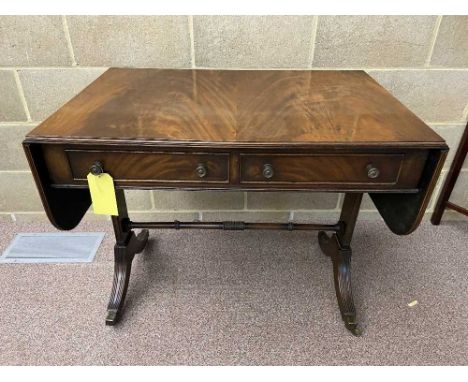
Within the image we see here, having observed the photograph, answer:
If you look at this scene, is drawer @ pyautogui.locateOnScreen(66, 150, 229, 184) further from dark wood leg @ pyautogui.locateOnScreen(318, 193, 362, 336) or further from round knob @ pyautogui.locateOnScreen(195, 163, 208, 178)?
dark wood leg @ pyautogui.locateOnScreen(318, 193, 362, 336)

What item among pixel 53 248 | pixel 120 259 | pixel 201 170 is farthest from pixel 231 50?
pixel 53 248

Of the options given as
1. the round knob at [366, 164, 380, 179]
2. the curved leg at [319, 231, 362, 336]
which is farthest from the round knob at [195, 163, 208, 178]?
the curved leg at [319, 231, 362, 336]

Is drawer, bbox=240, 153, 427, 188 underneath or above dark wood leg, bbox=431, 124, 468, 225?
above

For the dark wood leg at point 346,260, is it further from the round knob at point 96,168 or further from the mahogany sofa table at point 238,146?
the round knob at point 96,168

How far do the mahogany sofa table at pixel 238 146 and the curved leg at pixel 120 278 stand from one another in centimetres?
38

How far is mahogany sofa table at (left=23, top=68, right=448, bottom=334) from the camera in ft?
2.73

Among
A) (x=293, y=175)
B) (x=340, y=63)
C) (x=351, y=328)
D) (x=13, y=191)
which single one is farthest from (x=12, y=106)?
(x=351, y=328)

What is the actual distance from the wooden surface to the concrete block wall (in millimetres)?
212

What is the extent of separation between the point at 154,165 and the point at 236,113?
10.9 inches

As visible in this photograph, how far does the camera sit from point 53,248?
5.53ft

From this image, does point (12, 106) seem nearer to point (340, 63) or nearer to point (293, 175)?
point (293, 175)

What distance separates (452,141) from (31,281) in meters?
2.12

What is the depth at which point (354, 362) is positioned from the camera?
1.20m

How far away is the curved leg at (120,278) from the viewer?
4.30 feet
